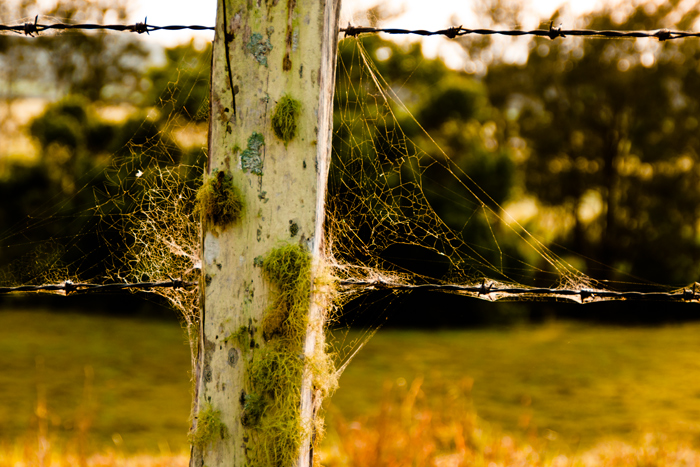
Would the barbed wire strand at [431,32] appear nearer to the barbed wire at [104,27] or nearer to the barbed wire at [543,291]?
the barbed wire at [104,27]

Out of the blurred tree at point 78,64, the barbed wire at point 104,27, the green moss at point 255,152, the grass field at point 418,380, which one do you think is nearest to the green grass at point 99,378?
the grass field at point 418,380

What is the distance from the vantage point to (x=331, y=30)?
3.25 ft

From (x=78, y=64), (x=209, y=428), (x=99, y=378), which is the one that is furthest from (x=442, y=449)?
A: (x=78, y=64)

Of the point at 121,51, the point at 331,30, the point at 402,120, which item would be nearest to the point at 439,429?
the point at 331,30

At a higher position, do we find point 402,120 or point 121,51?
point 121,51

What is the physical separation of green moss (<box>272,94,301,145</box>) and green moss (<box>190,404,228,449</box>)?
483 mm

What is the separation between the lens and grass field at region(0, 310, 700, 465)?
3.37 meters

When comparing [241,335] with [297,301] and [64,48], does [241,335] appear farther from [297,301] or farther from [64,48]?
[64,48]

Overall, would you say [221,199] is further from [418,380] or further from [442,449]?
[418,380]

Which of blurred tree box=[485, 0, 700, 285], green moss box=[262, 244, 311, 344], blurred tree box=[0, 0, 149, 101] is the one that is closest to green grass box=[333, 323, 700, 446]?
blurred tree box=[485, 0, 700, 285]

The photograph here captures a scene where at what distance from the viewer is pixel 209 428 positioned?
0.96 metres

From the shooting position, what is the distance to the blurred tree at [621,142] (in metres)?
6.21

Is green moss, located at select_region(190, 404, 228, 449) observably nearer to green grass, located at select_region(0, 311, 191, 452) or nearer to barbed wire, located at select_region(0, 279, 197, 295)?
barbed wire, located at select_region(0, 279, 197, 295)

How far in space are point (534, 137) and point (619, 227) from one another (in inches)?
56.7
